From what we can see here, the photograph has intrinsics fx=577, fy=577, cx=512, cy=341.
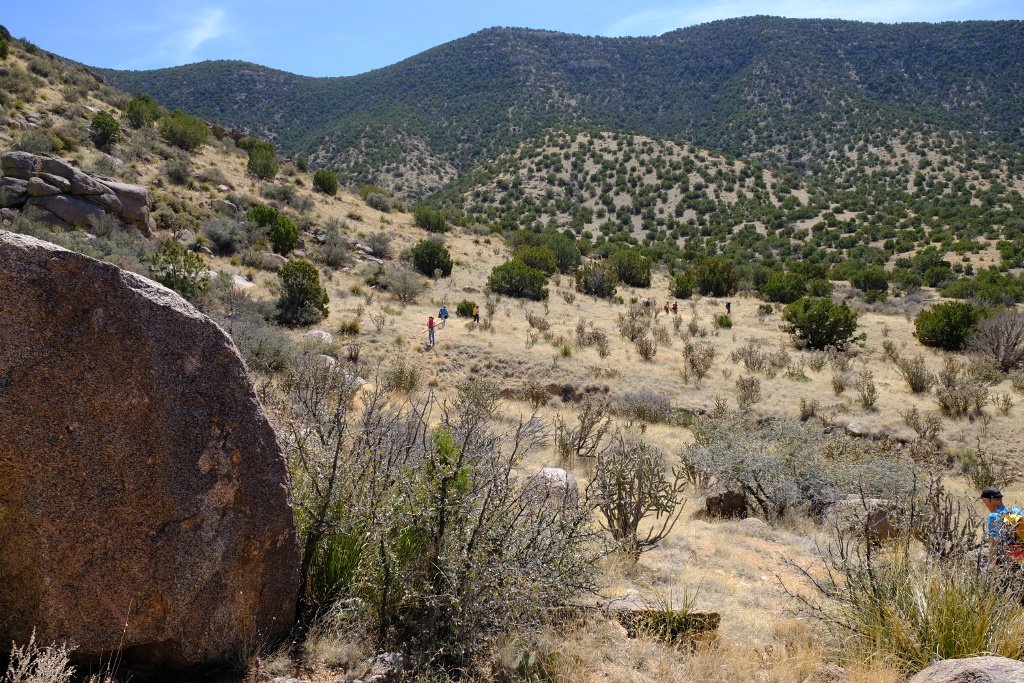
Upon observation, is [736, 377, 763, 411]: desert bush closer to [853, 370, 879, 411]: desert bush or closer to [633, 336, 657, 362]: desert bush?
[853, 370, 879, 411]: desert bush

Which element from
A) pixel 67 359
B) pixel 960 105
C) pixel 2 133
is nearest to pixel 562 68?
pixel 960 105

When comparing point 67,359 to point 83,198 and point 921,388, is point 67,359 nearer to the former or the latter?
point 921,388

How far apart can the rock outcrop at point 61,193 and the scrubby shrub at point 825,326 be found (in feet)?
73.9

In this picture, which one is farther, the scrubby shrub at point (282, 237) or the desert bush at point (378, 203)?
the desert bush at point (378, 203)

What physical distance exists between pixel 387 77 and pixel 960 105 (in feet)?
260

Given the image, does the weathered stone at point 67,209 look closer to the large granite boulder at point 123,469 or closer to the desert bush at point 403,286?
the desert bush at point 403,286

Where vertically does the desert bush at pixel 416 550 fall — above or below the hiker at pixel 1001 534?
above

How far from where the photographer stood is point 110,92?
3098 centimetres

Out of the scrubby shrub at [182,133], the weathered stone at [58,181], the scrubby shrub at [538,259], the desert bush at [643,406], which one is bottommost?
the desert bush at [643,406]

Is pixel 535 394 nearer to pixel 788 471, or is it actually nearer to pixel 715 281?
pixel 788 471

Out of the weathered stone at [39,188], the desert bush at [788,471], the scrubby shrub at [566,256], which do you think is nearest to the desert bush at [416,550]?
the desert bush at [788,471]

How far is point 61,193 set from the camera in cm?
1691

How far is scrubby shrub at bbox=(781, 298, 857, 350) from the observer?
19.7m

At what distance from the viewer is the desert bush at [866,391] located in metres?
13.6
